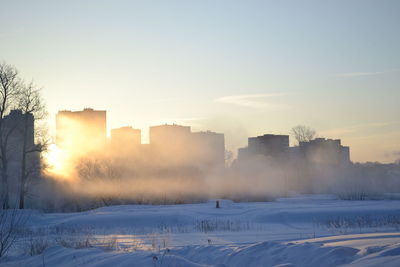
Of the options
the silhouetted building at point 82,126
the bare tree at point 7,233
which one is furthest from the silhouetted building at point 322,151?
the bare tree at point 7,233

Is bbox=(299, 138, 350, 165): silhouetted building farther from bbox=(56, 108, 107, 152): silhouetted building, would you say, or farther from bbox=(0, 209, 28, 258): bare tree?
bbox=(0, 209, 28, 258): bare tree

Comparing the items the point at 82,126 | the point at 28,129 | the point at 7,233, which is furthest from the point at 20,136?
the point at 82,126

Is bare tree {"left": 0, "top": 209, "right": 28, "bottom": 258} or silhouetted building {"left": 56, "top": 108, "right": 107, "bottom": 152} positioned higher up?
silhouetted building {"left": 56, "top": 108, "right": 107, "bottom": 152}

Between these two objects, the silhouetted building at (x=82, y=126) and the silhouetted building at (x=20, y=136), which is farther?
the silhouetted building at (x=82, y=126)

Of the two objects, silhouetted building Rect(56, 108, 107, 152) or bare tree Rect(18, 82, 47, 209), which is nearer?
bare tree Rect(18, 82, 47, 209)

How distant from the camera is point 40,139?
148ft

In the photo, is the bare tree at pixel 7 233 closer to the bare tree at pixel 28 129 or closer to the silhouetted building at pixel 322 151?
the bare tree at pixel 28 129

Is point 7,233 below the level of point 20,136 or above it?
below

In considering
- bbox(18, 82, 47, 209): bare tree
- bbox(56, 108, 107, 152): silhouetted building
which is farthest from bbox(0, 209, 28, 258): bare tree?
bbox(56, 108, 107, 152): silhouetted building

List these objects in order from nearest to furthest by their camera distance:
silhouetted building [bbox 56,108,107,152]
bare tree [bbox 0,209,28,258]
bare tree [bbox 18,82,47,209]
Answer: bare tree [bbox 0,209,28,258] < bare tree [bbox 18,82,47,209] < silhouetted building [bbox 56,108,107,152]

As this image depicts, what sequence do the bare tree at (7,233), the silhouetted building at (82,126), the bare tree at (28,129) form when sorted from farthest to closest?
the silhouetted building at (82,126) → the bare tree at (28,129) → the bare tree at (7,233)

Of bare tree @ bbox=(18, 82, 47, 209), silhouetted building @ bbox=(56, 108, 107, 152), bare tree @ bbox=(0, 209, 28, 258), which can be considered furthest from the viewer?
silhouetted building @ bbox=(56, 108, 107, 152)

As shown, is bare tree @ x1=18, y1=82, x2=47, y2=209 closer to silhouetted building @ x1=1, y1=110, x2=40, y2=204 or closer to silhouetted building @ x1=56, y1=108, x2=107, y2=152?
silhouetted building @ x1=1, y1=110, x2=40, y2=204

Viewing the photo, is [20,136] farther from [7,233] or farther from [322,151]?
[322,151]
